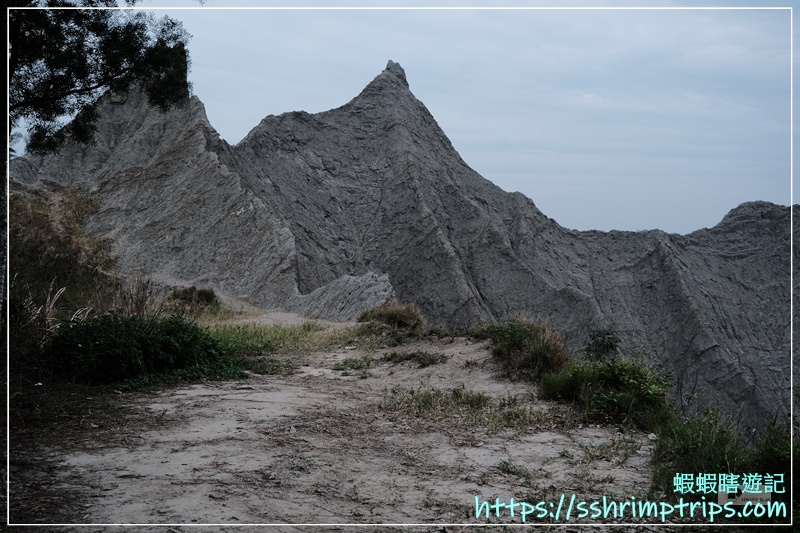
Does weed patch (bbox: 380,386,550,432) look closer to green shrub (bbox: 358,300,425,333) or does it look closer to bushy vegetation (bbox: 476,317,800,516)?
bushy vegetation (bbox: 476,317,800,516)

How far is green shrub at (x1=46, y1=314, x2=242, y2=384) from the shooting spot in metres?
7.69

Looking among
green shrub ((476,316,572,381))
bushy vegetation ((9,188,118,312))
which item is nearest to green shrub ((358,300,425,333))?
green shrub ((476,316,572,381))

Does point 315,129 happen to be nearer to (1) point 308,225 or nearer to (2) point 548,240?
(1) point 308,225

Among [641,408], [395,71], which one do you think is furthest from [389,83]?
[641,408]

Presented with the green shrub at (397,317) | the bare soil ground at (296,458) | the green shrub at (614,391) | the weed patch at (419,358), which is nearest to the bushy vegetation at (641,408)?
A: the green shrub at (614,391)

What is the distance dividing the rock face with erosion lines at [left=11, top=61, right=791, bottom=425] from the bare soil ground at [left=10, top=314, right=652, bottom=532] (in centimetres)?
1641

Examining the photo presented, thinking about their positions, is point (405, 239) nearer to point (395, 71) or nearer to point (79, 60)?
point (395, 71)

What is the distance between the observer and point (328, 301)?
1923 centimetres

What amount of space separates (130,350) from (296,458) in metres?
3.41

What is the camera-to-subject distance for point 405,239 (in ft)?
108

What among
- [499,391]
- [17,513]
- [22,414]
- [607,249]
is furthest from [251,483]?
[607,249]

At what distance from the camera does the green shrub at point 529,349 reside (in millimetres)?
8266

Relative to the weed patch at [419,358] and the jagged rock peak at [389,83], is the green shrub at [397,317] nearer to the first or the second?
the weed patch at [419,358]

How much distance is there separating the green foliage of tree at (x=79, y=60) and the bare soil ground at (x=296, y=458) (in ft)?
8.80
